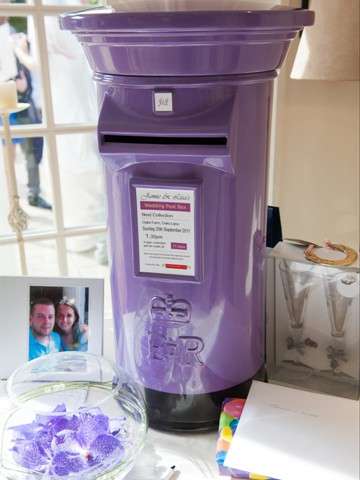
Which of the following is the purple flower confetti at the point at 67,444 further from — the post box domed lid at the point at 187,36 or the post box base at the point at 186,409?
the post box domed lid at the point at 187,36

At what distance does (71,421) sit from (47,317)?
23 centimetres

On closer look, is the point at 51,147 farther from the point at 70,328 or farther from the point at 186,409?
the point at 186,409

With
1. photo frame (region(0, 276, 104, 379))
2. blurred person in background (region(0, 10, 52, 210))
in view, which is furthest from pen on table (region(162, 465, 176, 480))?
blurred person in background (region(0, 10, 52, 210))

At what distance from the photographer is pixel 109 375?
967 millimetres

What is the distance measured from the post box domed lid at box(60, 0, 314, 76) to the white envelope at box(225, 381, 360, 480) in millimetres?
523

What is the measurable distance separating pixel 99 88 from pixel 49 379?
521 millimetres

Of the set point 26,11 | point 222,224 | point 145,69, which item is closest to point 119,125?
point 145,69

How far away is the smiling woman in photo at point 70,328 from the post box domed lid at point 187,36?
45 cm

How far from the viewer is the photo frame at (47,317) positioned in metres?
0.98

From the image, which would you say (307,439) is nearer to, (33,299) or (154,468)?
(154,468)

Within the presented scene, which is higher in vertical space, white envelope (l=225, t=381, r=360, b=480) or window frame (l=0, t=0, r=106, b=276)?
window frame (l=0, t=0, r=106, b=276)

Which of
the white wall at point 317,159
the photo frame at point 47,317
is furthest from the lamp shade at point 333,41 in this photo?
the photo frame at point 47,317

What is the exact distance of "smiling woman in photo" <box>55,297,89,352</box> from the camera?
0.99 m

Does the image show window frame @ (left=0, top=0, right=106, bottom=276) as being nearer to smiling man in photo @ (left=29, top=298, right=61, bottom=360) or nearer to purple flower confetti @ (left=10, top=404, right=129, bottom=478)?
smiling man in photo @ (left=29, top=298, right=61, bottom=360)
